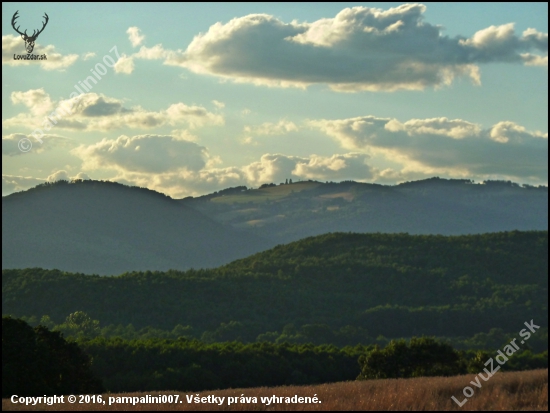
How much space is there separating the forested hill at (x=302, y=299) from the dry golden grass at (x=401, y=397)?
99.4 metres

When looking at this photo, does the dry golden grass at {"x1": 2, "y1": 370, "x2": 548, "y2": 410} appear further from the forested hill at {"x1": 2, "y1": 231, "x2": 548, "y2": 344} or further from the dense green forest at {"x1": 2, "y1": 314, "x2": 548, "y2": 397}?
the forested hill at {"x1": 2, "y1": 231, "x2": 548, "y2": 344}

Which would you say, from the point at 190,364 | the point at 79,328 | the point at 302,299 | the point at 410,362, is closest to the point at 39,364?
the point at 410,362

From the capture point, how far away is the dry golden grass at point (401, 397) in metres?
20.6

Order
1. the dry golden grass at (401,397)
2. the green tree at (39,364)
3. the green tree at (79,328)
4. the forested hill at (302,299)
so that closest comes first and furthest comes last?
the dry golden grass at (401,397) < the green tree at (39,364) < the green tree at (79,328) < the forested hill at (302,299)

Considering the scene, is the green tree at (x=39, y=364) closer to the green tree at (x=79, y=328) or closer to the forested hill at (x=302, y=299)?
the green tree at (x=79, y=328)

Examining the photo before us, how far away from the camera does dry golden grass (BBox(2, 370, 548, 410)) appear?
2058cm

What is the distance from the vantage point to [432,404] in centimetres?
2144

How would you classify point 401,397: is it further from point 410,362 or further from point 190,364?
point 190,364

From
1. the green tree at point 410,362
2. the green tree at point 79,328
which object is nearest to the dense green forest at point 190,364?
the green tree at point 410,362

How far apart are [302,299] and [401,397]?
473 ft

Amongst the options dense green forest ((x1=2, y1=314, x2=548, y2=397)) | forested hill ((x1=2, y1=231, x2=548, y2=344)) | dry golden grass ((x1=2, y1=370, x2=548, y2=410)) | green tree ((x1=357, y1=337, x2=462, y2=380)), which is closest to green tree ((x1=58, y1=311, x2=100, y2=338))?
forested hill ((x1=2, y1=231, x2=548, y2=344))

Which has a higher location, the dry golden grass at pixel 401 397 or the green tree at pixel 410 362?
the dry golden grass at pixel 401 397

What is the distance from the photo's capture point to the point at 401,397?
2188cm

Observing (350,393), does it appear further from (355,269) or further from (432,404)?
(355,269)
